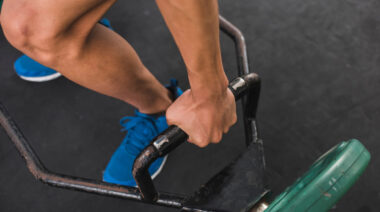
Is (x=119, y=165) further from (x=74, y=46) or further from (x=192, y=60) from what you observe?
(x=192, y=60)

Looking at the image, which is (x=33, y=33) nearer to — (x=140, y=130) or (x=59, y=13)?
(x=59, y=13)

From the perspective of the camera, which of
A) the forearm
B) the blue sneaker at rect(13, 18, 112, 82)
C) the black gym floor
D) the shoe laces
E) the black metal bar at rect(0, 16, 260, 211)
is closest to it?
the forearm

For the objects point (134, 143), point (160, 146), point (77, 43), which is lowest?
point (134, 143)

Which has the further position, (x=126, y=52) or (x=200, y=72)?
(x=126, y=52)

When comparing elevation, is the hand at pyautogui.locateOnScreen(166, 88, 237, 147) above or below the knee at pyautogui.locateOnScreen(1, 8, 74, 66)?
below

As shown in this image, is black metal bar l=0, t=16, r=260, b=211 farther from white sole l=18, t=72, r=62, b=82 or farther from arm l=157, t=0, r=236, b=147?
white sole l=18, t=72, r=62, b=82

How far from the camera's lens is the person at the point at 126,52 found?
1.33 feet

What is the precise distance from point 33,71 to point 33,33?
0.78 m

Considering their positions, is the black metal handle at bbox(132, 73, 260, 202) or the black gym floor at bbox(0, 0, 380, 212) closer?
the black metal handle at bbox(132, 73, 260, 202)

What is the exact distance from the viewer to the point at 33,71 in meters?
1.27

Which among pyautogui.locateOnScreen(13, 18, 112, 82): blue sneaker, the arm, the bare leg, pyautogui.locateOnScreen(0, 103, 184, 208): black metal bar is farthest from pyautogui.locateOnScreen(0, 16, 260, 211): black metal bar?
pyautogui.locateOnScreen(13, 18, 112, 82): blue sneaker

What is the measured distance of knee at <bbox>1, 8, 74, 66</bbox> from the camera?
1.87 feet

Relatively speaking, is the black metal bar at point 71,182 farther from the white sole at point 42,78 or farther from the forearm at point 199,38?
the white sole at point 42,78

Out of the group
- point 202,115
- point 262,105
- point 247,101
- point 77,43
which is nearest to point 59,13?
point 77,43
